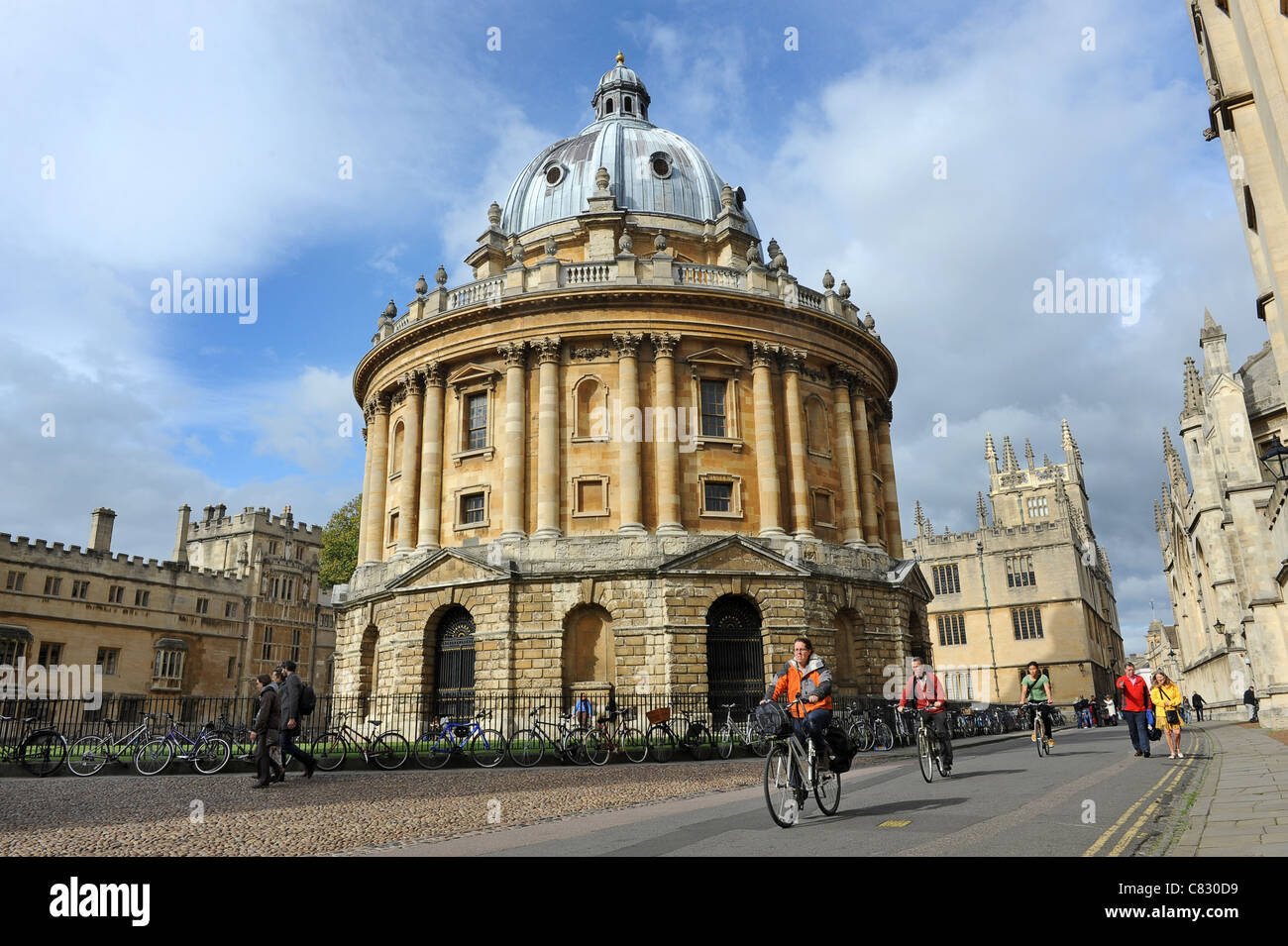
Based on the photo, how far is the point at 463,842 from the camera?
8172 mm

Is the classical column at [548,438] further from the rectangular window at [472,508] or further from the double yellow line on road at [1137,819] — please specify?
the double yellow line on road at [1137,819]

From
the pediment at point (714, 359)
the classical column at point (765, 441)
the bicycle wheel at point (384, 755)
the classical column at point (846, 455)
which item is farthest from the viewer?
the classical column at point (846, 455)

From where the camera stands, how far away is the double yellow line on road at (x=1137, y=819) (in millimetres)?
6520

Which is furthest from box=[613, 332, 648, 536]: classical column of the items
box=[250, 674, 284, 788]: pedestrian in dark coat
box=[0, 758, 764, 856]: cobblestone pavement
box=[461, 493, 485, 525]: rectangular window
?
box=[250, 674, 284, 788]: pedestrian in dark coat

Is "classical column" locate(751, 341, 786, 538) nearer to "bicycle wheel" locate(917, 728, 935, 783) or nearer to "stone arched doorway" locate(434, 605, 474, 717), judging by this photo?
"stone arched doorway" locate(434, 605, 474, 717)

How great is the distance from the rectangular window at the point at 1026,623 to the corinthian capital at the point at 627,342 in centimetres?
4767

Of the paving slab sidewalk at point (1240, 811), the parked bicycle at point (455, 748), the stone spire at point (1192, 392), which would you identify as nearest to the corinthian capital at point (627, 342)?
the parked bicycle at point (455, 748)

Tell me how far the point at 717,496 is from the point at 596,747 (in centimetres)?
1212

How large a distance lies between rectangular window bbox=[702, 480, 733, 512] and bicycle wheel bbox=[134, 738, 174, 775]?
1735 cm

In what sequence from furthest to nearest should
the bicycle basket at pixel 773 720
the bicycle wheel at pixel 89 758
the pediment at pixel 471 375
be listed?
1. the pediment at pixel 471 375
2. the bicycle wheel at pixel 89 758
3. the bicycle basket at pixel 773 720

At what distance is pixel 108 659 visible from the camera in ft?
164

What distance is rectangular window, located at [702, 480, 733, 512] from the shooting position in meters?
29.5
